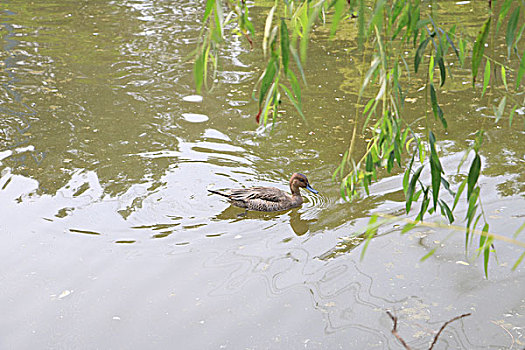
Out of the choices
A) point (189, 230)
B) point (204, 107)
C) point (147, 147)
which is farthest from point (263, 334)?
point (204, 107)

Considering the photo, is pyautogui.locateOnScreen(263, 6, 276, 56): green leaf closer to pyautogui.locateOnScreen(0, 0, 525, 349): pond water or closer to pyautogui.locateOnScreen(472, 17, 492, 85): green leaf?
pyautogui.locateOnScreen(472, 17, 492, 85): green leaf

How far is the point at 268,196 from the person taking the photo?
23.3 ft

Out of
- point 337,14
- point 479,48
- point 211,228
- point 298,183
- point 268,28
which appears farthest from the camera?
point 298,183

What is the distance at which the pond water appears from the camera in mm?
5215

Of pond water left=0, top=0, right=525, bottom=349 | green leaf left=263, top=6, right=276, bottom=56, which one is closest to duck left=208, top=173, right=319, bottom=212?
pond water left=0, top=0, right=525, bottom=349

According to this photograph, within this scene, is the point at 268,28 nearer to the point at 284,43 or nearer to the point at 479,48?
the point at 284,43

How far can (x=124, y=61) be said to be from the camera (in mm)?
11344

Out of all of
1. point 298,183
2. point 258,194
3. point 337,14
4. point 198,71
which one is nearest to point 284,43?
point 337,14

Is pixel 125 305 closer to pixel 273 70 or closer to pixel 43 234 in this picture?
pixel 43 234

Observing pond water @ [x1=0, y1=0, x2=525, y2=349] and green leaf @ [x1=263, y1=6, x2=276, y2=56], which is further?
pond water @ [x1=0, y1=0, x2=525, y2=349]

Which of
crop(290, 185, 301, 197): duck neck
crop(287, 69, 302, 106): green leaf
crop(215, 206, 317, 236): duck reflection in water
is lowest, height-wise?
crop(215, 206, 317, 236): duck reflection in water

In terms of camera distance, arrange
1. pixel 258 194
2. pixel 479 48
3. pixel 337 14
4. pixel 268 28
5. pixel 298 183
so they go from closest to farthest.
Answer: pixel 337 14 → pixel 268 28 → pixel 479 48 → pixel 258 194 → pixel 298 183

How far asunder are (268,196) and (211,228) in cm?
74

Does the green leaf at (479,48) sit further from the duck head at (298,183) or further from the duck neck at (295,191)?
the duck neck at (295,191)
